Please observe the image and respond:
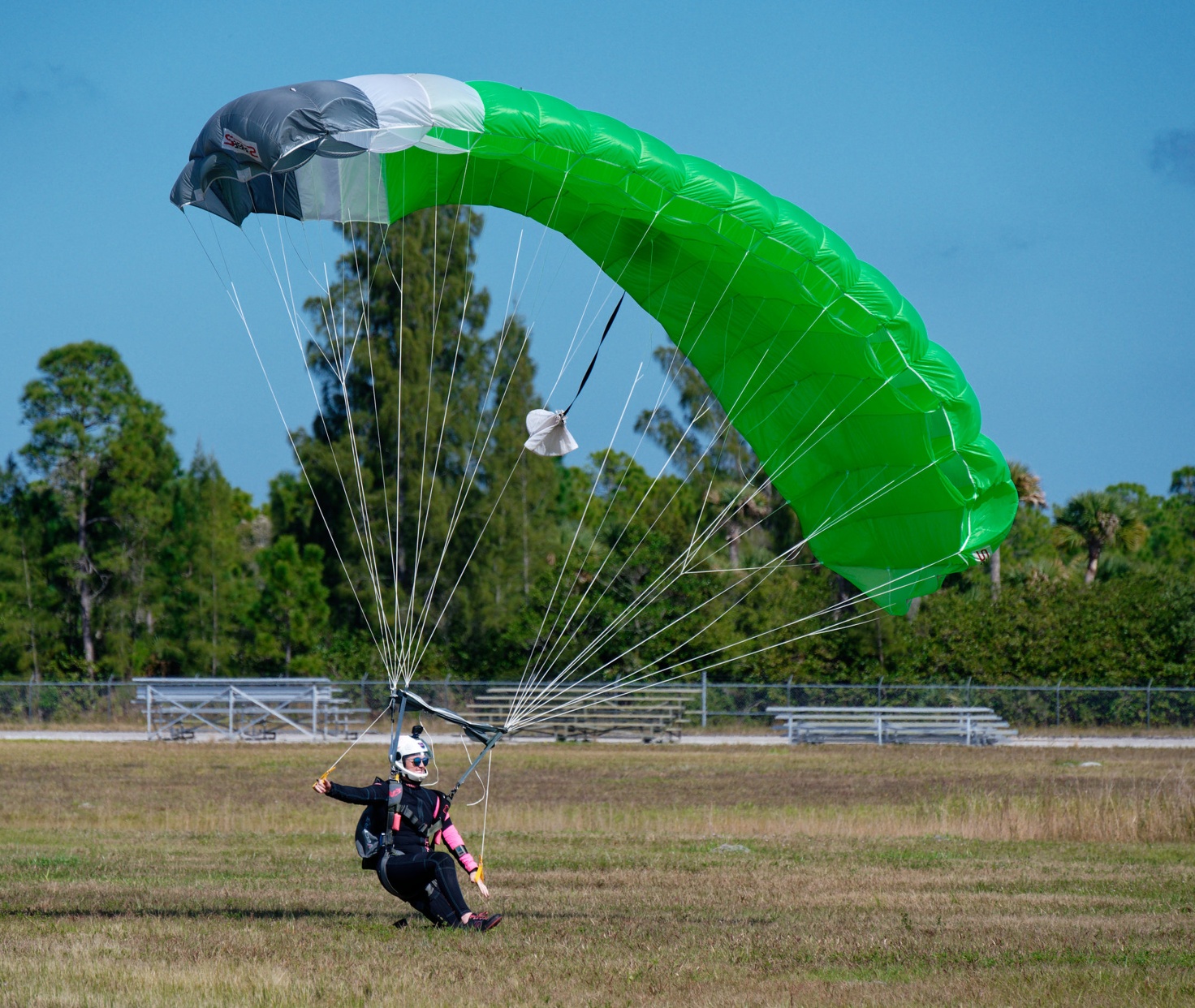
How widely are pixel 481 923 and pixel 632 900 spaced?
2361 mm

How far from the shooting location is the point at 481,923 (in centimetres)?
984

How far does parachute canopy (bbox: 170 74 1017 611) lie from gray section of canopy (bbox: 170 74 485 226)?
1 centimetres

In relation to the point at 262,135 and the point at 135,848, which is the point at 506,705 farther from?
the point at 262,135

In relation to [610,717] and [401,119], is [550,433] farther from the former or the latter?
[610,717]

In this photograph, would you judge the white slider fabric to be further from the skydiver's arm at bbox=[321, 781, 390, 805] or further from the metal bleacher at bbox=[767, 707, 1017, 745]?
the metal bleacher at bbox=[767, 707, 1017, 745]

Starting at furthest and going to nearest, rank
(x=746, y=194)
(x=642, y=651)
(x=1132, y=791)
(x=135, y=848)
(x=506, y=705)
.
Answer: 1. (x=642, y=651)
2. (x=506, y=705)
3. (x=1132, y=791)
4. (x=135, y=848)
5. (x=746, y=194)

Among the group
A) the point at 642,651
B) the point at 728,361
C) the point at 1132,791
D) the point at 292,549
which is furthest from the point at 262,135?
Answer: the point at 292,549

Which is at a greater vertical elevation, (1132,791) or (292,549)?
(292,549)

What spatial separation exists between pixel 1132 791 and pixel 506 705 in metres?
22.2

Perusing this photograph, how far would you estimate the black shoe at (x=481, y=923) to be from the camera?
9.78 m

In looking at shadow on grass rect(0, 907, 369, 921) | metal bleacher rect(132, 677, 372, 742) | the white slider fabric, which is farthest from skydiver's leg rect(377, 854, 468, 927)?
metal bleacher rect(132, 677, 372, 742)

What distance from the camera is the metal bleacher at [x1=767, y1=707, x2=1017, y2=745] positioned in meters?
38.1

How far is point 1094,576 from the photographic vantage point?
50531mm

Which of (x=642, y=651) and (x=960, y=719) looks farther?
(x=642, y=651)
